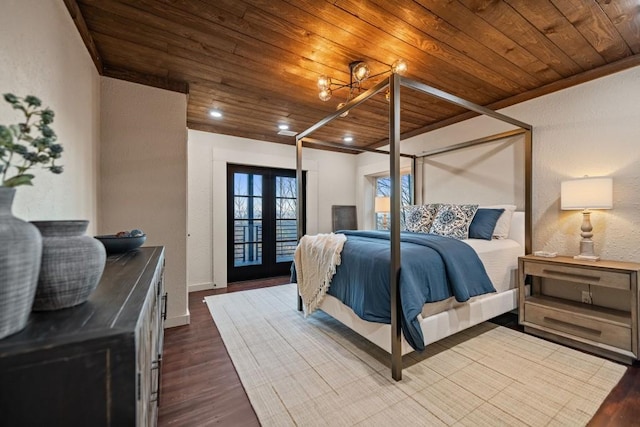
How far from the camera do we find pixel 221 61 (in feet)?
7.67

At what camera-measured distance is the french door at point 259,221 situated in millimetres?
4402

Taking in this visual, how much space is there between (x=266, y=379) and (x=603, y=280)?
8.63ft

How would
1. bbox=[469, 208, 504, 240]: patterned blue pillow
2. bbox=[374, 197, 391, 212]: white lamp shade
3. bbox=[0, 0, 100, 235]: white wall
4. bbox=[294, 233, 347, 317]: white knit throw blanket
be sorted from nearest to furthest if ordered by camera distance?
bbox=[0, 0, 100, 235]: white wall, bbox=[294, 233, 347, 317]: white knit throw blanket, bbox=[469, 208, 504, 240]: patterned blue pillow, bbox=[374, 197, 391, 212]: white lamp shade

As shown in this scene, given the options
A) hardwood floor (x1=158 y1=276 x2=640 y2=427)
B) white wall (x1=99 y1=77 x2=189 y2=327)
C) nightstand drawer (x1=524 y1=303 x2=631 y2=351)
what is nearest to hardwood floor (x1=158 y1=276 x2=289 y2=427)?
hardwood floor (x1=158 y1=276 x2=640 y2=427)

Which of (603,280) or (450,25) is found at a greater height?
(450,25)

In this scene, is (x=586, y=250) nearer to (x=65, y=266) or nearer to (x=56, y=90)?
(x=65, y=266)

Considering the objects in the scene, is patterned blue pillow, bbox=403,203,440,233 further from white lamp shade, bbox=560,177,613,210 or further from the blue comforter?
white lamp shade, bbox=560,177,613,210

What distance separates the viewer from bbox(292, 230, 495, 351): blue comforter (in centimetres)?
177

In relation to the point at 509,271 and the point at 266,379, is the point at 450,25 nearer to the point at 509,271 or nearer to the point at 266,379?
the point at 509,271

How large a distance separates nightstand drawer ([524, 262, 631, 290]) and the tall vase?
3153mm

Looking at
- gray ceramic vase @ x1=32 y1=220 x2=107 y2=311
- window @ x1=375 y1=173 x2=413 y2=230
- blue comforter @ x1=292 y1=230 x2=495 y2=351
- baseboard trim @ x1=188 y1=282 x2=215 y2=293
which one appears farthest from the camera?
window @ x1=375 y1=173 x2=413 y2=230

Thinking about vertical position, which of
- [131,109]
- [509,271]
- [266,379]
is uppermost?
[131,109]

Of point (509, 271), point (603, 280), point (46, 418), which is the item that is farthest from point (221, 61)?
point (603, 280)

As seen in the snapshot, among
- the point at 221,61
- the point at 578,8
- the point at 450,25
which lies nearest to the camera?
the point at 578,8
